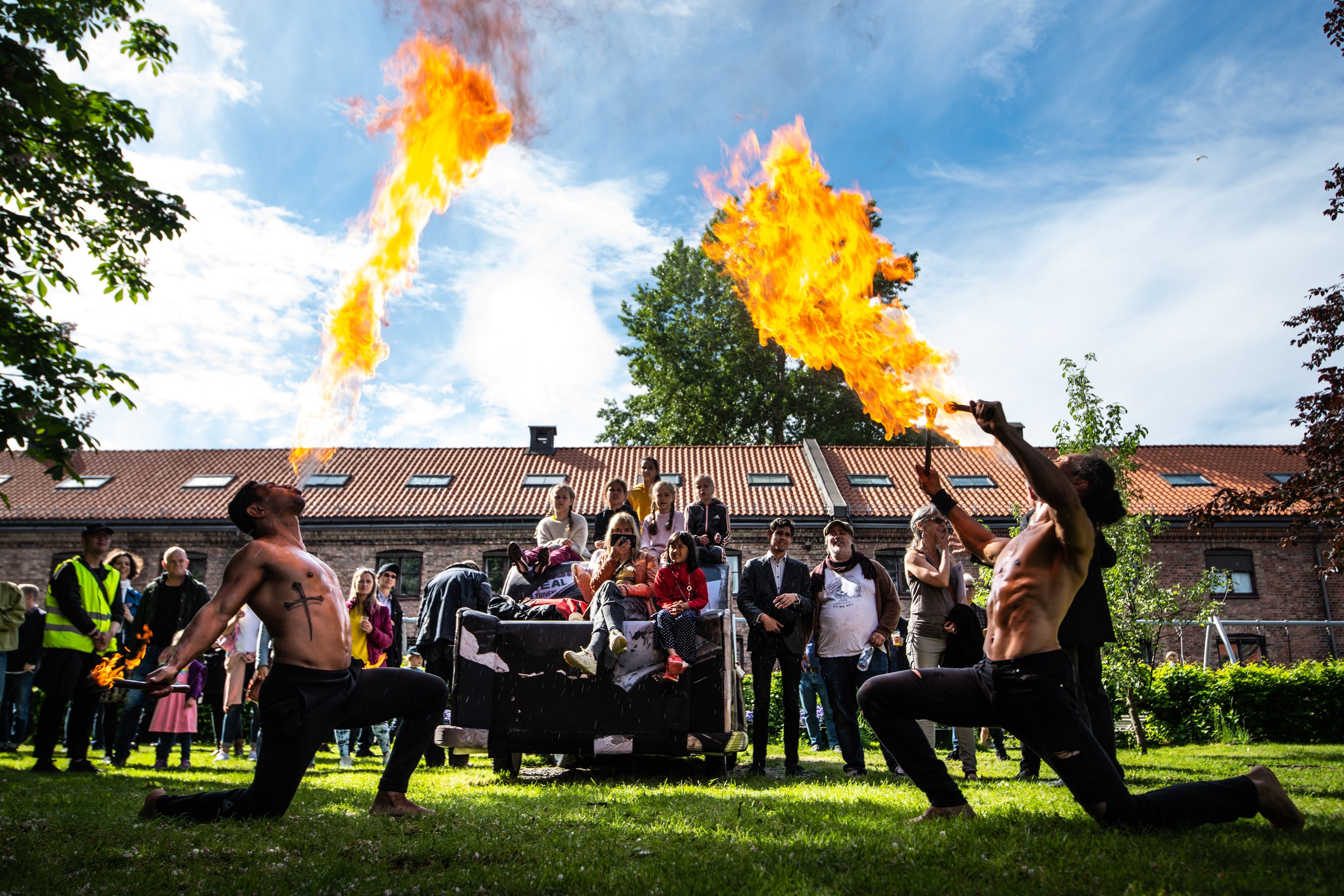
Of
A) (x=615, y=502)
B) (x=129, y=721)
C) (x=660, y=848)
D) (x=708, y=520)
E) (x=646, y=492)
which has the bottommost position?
(x=660, y=848)

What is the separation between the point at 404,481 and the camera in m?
29.9

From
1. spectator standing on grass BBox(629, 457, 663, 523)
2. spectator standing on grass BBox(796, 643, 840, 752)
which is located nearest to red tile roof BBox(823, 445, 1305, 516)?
spectator standing on grass BBox(796, 643, 840, 752)

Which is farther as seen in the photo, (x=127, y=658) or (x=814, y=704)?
(x=814, y=704)

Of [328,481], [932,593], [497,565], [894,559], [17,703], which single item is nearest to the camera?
[932,593]

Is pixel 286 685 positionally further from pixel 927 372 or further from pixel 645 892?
pixel 927 372

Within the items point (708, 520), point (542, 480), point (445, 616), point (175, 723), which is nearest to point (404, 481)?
point (542, 480)

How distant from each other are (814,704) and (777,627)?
3188mm

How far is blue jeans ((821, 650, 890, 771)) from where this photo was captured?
7.52 m

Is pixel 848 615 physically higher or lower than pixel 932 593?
lower

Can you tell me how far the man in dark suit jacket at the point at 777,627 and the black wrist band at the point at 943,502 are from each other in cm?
277

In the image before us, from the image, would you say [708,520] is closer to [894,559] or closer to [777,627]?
[777,627]

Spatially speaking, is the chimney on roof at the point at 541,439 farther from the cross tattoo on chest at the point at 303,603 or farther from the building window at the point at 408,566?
the cross tattoo on chest at the point at 303,603

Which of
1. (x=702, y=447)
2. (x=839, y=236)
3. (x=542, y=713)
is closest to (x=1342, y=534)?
(x=839, y=236)

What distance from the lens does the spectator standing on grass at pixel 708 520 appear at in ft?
30.1
